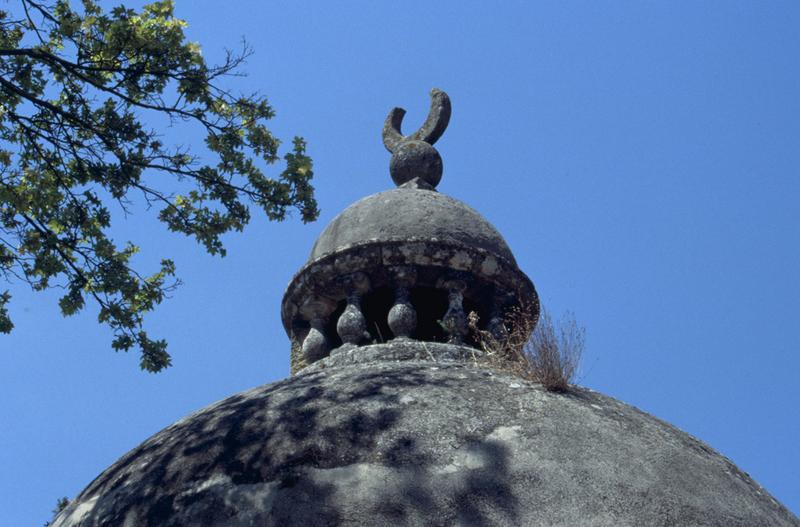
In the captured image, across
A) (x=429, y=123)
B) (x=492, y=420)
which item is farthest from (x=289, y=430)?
(x=429, y=123)

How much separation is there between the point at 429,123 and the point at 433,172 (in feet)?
1.81

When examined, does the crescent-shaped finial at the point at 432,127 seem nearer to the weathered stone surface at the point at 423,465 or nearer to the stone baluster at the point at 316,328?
the stone baluster at the point at 316,328

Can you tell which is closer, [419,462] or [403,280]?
[419,462]

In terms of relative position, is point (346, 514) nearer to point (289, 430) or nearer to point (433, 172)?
point (289, 430)

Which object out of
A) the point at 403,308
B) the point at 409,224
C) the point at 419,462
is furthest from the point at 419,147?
the point at 419,462

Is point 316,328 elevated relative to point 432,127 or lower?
lower

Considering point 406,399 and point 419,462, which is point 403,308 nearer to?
point 406,399

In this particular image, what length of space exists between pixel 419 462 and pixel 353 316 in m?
2.00

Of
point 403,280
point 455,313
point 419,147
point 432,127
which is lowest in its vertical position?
point 455,313

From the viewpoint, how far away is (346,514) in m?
3.29

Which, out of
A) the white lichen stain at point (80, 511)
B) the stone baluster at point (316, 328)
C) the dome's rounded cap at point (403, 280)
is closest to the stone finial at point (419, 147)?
the dome's rounded cap at point (403, 280)

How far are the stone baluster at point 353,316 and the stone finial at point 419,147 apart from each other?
123 cm

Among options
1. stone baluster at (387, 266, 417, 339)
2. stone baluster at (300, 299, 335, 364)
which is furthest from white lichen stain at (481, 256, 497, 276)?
stone baluster at (300, 299, 335, 364)

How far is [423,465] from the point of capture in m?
3.48
